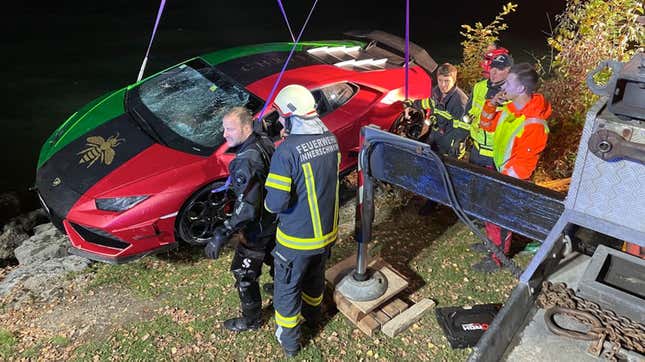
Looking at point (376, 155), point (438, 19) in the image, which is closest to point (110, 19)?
point (438, 19)

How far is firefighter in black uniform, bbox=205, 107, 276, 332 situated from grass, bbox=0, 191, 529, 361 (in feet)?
1.39

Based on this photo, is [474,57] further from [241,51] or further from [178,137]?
[178,137]

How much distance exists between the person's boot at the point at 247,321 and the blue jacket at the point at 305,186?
0.76 meters

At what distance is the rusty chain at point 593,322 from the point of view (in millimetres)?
1868

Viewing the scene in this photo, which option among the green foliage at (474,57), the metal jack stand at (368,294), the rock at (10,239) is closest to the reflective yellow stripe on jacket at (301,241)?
the metal jack stand at (368,294)

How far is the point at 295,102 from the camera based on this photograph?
301 centimetres

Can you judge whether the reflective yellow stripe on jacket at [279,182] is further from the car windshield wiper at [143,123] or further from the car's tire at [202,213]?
the car windshield wiper at [143,123]

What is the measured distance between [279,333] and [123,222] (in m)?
1.59

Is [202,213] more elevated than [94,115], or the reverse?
[94,115]

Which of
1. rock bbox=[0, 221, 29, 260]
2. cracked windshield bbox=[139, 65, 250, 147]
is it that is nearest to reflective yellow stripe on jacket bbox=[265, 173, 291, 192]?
cracked windshield bbox=[139, 65, 250, 147]

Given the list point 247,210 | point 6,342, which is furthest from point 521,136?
point 6,342

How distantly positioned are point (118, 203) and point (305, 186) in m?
1.89

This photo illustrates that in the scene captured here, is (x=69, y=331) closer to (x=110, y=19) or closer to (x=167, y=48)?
(x=167, y=48)

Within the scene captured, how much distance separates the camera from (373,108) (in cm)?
547
